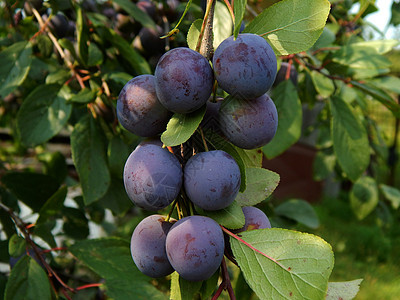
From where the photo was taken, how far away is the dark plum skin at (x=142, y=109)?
17.3 inches

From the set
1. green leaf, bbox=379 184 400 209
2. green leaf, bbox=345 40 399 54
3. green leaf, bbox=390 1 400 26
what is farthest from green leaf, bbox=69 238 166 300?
green leaf, bbox=379 184 400 209

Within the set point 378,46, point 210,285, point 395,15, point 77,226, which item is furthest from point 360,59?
point 77,226

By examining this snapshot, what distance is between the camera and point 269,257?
1.35 feet

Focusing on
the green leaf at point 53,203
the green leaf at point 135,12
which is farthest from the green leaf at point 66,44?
the green leaf at point 53,203

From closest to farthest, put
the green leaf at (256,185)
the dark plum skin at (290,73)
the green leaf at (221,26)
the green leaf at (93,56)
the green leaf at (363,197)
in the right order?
the green leaf at (256,185) → the green leaf at (221,26) → the green leaf at (93,56) → the dark plum skin at (290,73) → the green leaf at (363,197)

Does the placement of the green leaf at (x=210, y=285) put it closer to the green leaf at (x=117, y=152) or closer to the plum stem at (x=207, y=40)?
the plum stem at (x=207, y=40)

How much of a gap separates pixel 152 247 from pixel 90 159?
16.4 inches

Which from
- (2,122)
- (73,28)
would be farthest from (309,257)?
(2,122)

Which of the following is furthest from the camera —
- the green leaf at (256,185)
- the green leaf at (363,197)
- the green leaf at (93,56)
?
the green leaf at (363,197)

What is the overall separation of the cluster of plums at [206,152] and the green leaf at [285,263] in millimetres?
37

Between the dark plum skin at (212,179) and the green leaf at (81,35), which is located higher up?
the green leaf at (81,35)

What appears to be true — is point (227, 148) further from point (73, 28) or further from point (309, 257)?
point (73, 28)

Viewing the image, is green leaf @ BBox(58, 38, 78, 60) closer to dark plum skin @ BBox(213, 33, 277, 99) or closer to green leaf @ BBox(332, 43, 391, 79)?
dark plum skin @ BBox(213, 33, 277, 99)

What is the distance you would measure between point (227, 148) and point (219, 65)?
0.10 meters
